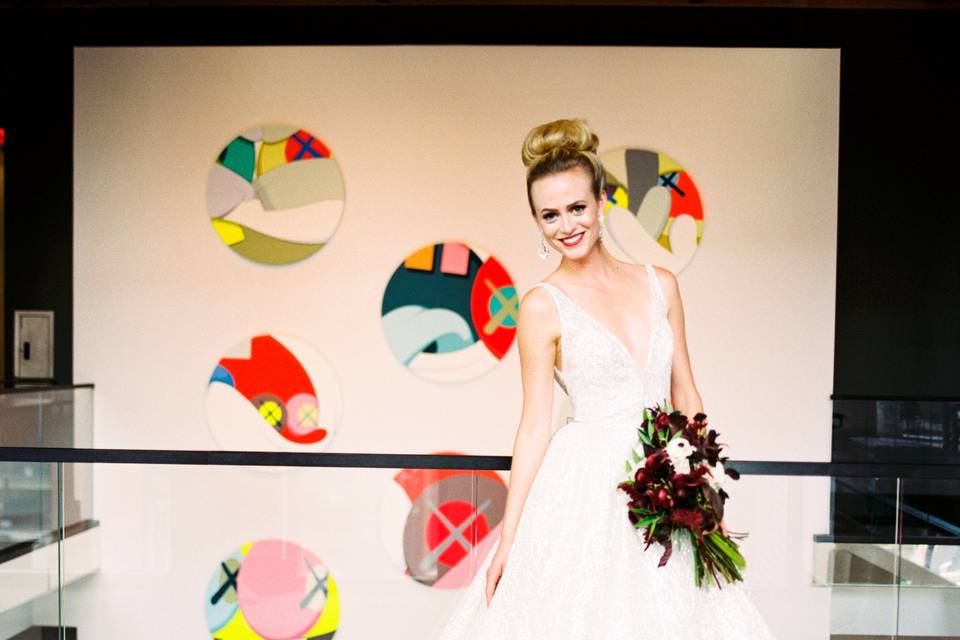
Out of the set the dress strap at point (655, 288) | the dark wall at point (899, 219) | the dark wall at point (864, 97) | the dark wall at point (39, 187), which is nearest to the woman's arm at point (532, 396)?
the dress strap at point (655, 288)

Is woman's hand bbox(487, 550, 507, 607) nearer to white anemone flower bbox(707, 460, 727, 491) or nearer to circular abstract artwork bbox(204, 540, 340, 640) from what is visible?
white anemone flower bbox(707, 460, 727, 491)

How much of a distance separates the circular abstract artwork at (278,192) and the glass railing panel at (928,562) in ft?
13.7

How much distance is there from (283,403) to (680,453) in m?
4.70

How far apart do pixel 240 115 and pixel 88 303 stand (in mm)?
1793

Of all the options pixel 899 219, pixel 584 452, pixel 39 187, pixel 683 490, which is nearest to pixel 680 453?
pixel 683 490

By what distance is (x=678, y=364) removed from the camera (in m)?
2.26

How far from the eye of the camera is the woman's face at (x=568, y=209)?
2113 millimetres

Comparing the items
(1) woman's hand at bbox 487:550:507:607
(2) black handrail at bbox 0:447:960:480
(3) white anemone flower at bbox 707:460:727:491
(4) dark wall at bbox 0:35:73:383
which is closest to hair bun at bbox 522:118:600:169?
(3) white anemone flower at bbox 707:460:727:491

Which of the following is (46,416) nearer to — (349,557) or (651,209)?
(349,557)

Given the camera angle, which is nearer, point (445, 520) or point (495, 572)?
point (495, 572)

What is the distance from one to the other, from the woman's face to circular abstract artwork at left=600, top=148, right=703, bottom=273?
393cm

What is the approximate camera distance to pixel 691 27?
6.22m

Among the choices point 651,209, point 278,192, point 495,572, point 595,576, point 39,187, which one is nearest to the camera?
point 595,576

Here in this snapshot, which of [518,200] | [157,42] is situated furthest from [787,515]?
[157,42]
